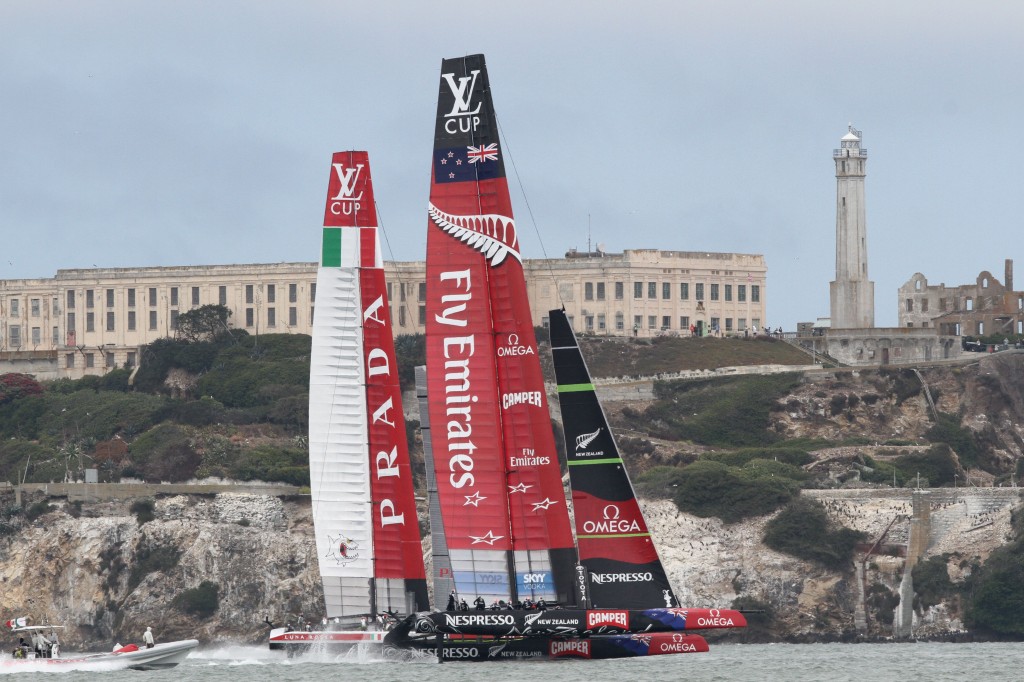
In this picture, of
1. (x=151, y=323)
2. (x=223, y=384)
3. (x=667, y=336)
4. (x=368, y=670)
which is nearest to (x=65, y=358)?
(x=151, y=323)

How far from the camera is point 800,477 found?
9488 cm

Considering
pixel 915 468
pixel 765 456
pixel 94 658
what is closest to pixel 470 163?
pixel 94 658

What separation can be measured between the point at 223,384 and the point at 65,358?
43.0ft

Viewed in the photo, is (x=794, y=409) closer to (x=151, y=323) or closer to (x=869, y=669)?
(x=151, y=323)

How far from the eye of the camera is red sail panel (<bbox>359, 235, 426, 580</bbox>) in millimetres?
57062

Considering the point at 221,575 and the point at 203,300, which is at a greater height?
the point at 203,300

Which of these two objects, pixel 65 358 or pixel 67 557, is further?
pixel 65 358

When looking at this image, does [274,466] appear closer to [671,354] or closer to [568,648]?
[671,354]

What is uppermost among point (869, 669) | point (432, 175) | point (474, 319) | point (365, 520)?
point (432, 175)

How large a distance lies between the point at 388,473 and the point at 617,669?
7644 mm

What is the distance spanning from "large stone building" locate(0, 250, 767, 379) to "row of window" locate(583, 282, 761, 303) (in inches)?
2.1

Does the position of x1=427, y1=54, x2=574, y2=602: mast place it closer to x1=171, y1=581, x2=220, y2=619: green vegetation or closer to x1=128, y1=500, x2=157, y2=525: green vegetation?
x1=171, y1=581, x2=220, y2=619: green vegetation

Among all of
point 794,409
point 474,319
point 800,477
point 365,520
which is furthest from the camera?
point 794,409

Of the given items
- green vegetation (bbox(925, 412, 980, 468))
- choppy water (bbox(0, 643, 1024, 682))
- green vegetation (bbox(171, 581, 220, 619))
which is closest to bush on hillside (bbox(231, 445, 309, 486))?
green vegetation (bbox(171, 581, 220, 619))
